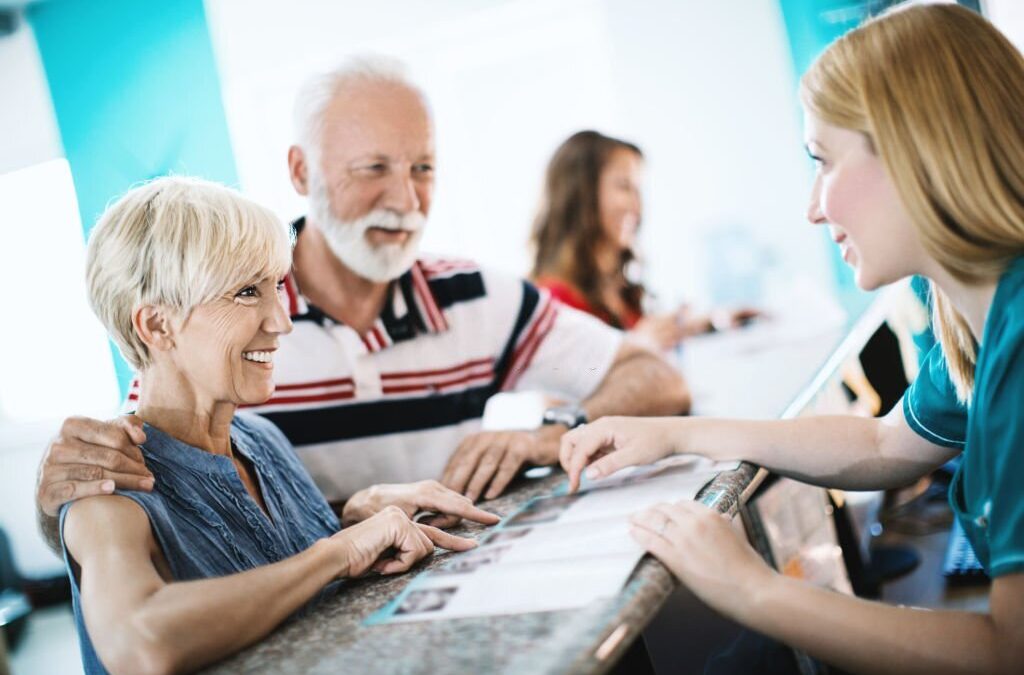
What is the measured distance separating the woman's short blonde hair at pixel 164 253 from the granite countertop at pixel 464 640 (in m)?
0.41

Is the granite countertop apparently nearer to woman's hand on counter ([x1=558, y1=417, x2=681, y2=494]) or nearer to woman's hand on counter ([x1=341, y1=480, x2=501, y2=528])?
woman's hand on counter ([x1=341, y1=480, x2=501, y2=528])

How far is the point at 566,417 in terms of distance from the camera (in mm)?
1719

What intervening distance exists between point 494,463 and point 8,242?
0.78 metres

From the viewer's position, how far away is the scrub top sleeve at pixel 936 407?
4.01ft

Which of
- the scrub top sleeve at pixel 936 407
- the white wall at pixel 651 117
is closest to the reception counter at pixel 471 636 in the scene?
the scrub top sleeve at pixel 936 407

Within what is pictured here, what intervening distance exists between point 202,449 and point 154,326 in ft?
0.56

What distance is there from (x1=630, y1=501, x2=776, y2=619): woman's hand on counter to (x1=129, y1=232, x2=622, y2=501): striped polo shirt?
0.83m

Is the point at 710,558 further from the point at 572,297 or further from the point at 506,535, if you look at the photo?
the point at 572,297

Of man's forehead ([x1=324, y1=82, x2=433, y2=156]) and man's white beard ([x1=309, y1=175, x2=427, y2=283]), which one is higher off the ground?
man's forehead ([x1=324, y1=82, x2=433, y2=156])

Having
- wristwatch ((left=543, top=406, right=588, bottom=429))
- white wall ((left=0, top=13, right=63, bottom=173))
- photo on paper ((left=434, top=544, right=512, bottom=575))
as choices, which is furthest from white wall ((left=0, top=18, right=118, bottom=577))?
wristwatch ((left=543, top=406, right=588, bottom=429))

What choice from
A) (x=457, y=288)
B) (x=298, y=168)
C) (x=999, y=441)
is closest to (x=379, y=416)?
(x=457, y=288)

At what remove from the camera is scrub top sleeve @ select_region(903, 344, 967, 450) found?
1.22 metres

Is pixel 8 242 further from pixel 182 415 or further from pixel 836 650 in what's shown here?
pixel 836 650

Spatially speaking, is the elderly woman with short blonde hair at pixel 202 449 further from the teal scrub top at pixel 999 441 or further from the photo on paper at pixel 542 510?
the teal scrub top at pixel 999 441
